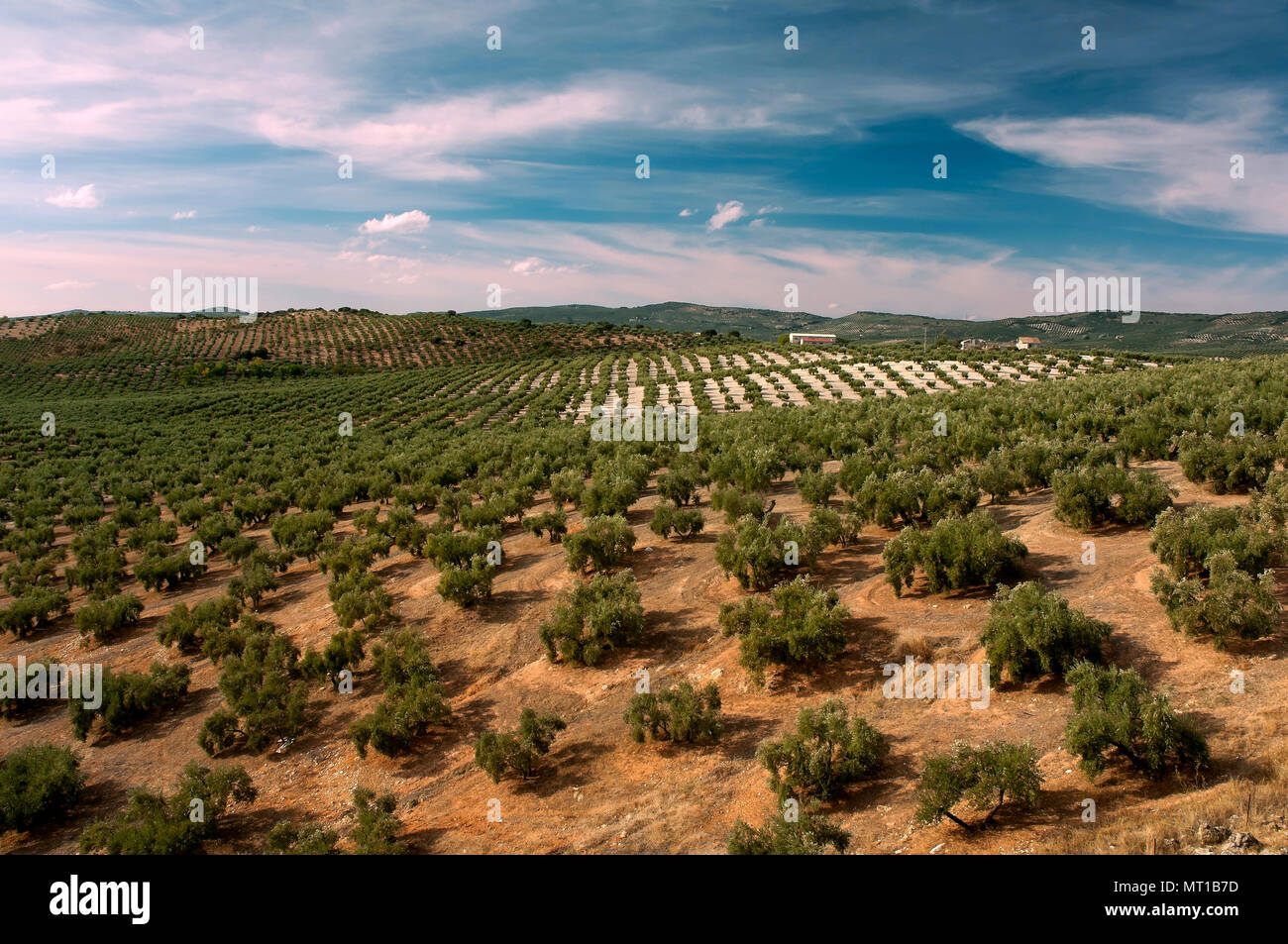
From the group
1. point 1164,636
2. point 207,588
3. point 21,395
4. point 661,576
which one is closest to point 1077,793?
point 1164,636

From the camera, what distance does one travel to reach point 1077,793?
226 inches

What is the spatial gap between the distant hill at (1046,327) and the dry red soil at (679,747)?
66.1 meters

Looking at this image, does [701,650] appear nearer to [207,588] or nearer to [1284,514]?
[1284,514]

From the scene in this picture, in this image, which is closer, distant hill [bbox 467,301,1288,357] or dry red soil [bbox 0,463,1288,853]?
dry red soil [bbox 0,463,1288,853]

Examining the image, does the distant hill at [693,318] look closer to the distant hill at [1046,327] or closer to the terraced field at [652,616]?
the distant hill at [1046,327]

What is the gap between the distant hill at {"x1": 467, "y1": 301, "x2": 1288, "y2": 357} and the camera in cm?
8681

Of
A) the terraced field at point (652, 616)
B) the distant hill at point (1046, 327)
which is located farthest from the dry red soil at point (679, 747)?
the distant hill at point (1046, 327)

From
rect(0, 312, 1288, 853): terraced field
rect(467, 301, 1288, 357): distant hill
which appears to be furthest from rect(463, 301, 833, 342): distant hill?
rect(0, 312, 1288, 853): terraced field

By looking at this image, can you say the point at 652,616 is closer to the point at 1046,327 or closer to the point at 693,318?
the point at 1046,327

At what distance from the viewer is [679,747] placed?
7961mm

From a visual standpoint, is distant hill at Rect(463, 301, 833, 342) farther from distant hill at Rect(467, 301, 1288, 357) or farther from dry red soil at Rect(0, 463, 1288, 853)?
dry red soil at Rect(0, 463, 1288, 853)

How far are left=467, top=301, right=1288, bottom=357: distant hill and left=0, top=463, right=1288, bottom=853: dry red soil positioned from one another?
217 ft

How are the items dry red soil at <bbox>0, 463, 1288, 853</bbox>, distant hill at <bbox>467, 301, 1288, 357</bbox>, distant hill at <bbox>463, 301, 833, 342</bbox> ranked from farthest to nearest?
1. distant hill at <bbox>463, 301, 833, 342</bbox>
2. distant hill at <bbox>467, 301, 1288, 357</bbox>
3. dry red soil at <bbox>0, 463, 1288, 853</bbox>

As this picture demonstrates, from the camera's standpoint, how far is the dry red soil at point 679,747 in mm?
6141
